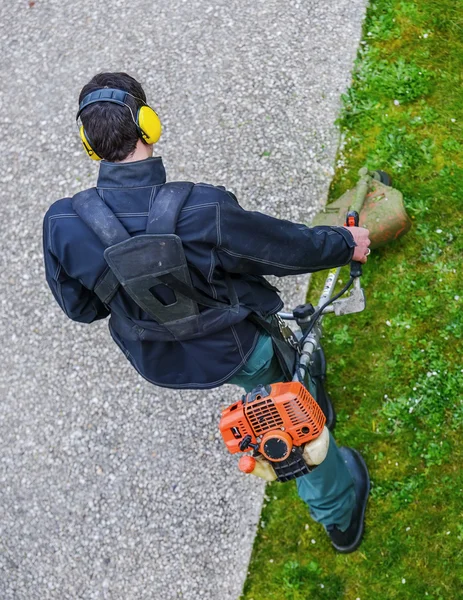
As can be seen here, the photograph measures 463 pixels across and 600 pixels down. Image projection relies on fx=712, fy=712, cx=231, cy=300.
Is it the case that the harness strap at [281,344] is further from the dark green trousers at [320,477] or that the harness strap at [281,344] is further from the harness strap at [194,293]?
the harness strap at [194,293]

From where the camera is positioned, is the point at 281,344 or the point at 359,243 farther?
the point at 281,344

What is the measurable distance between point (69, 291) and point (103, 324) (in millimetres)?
2101

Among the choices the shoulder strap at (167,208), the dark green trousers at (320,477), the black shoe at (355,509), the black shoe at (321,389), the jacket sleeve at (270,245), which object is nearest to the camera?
the shoulder strap at (167,208)

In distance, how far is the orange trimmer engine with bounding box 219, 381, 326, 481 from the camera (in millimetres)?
2918

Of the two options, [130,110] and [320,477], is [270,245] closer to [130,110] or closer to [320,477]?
[130,110]

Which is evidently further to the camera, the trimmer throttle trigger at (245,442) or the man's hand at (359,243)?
the man's hand at (359,243)

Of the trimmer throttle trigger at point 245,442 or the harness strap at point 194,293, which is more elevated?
the harness strap at point 194,293

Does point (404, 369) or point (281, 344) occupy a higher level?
point (281, 344)

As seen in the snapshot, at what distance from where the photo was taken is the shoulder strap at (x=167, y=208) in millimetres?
2586

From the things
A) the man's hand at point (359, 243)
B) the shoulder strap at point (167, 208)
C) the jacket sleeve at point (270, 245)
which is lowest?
the man's hand at point (359, 243)

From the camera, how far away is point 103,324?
5.02 m

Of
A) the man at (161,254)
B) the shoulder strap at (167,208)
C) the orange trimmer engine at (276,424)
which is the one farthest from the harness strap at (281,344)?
the shoulder strap at (167,208)

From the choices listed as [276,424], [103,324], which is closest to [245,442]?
[276,424]

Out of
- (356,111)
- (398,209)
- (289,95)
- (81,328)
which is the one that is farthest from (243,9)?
(81,328)
